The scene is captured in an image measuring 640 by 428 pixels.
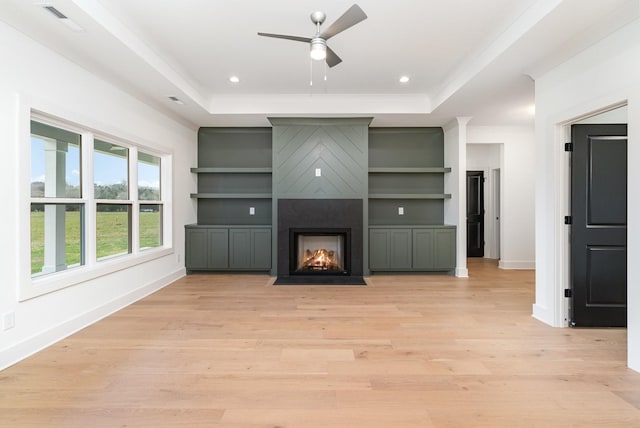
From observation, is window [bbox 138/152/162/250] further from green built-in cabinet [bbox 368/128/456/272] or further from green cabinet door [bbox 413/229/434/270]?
green cabinet door [bbox 413/229/434/270]

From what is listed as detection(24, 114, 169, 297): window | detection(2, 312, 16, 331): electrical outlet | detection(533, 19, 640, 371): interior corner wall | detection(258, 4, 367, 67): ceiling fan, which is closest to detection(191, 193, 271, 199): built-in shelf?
detection(24, 114, 169, 297): window

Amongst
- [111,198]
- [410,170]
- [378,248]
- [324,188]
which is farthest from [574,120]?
[111,198]

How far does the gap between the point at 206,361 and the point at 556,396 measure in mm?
2353

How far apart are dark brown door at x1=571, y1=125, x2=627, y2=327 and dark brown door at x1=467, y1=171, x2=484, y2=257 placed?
4409mm

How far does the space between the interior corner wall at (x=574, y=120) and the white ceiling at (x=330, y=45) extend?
0.15 m

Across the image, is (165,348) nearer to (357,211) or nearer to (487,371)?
(487,371)

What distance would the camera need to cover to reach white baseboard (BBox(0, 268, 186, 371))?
2.34m

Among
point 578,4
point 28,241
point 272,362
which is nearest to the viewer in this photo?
point 578,4

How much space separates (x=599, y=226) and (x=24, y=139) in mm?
5083

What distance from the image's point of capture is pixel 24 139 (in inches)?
98.0

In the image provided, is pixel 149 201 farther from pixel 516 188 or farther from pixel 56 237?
pixel 516 188

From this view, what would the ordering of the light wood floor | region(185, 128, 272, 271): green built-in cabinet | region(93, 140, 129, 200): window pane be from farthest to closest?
1. region(185, 128, 272, 271): green built-in cabinet
2. region(93, 140, 129, 200): window pane
3. the light wood floor

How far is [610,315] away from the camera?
3.05m

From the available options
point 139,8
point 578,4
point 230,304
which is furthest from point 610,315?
point 139,8
